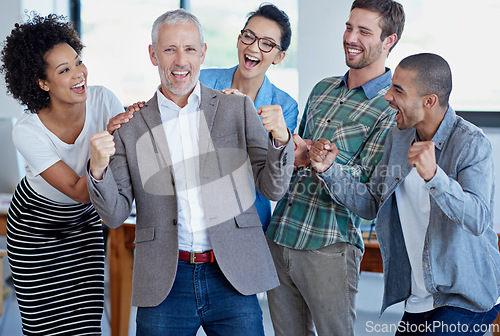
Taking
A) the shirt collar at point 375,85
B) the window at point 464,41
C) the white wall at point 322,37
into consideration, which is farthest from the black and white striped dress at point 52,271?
the window at point 464,41

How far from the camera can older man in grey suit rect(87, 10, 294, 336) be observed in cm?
176

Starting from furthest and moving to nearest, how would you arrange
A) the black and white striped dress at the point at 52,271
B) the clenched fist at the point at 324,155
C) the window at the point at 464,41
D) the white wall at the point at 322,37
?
1. the white wall at the point at 322,37
2. the window at the point at 464,41
3. the black and white striped dress at the point at 52,271
4. the clenched fist at the point at 324,155

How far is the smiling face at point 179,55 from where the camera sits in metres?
1.81

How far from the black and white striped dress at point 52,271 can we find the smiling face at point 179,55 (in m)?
0.82

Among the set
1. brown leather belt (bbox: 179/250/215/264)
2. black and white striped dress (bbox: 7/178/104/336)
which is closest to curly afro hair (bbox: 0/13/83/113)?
black and white striped dress (bbox: 7/178/104/336)

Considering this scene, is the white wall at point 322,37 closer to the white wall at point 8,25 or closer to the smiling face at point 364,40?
the smiling face at point 364,40

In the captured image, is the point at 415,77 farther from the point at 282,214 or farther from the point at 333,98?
the point at 282,214

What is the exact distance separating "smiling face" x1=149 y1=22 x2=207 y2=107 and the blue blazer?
2.08ft

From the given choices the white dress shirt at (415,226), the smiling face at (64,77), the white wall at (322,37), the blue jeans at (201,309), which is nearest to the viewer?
the blue jeans at (201,309)

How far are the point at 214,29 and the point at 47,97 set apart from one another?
292cm

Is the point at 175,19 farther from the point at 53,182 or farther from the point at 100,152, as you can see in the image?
the point at 53,182

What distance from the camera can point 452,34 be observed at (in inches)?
160

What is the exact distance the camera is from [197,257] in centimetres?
178

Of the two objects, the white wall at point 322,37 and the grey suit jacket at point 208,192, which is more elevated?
the white wall at point 322,37
